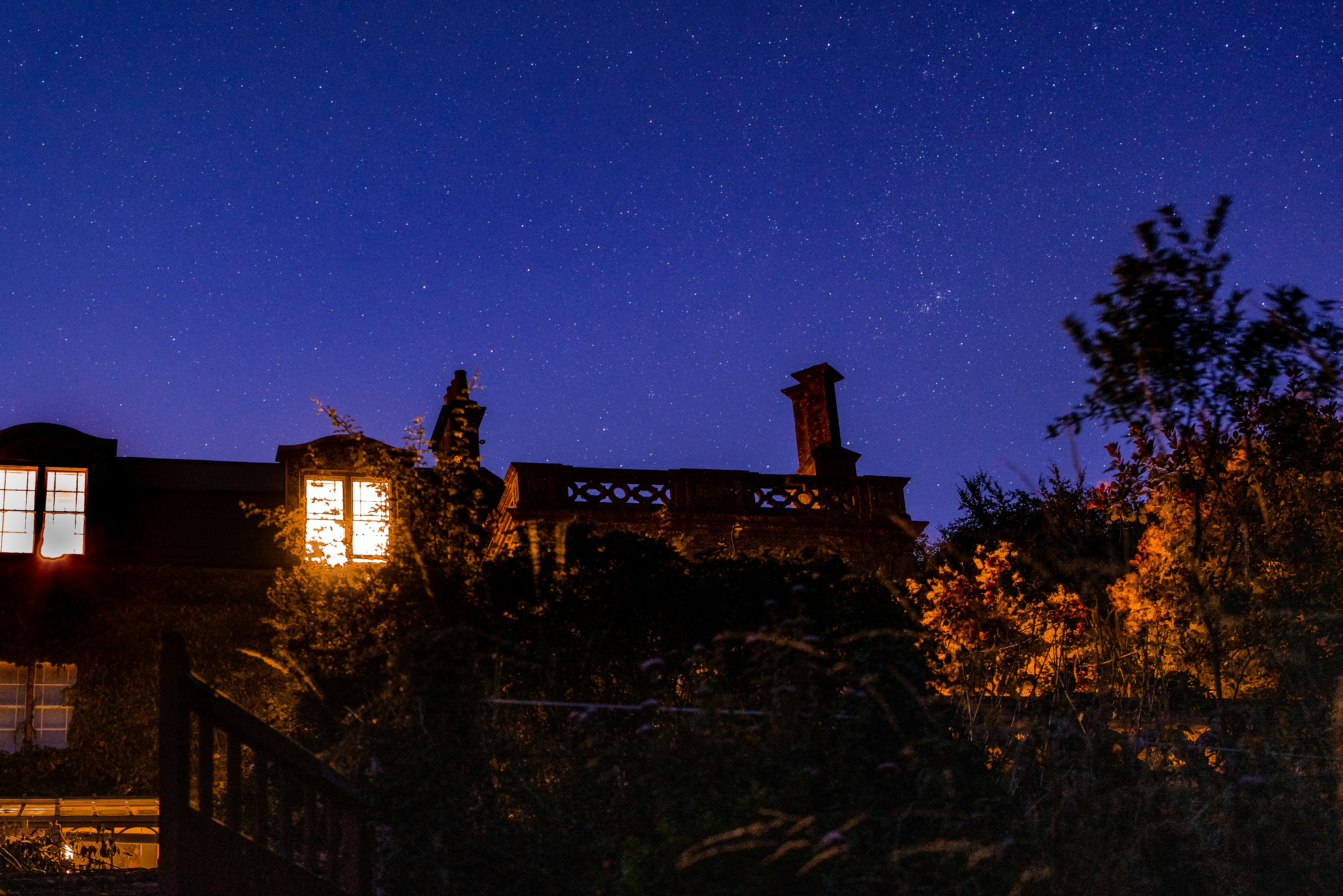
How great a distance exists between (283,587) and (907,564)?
411 inches

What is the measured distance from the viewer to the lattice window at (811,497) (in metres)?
17.4

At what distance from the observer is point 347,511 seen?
16469 mm

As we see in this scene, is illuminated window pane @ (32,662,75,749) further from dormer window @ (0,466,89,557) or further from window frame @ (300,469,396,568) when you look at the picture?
window frame @ (300,469,396,568)

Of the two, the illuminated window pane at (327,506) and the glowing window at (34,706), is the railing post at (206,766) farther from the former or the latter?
the glowing window at (34,706)

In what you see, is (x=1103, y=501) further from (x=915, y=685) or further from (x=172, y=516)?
(x=172, y=516)

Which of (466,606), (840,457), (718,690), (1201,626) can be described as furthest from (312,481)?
(1201,626)

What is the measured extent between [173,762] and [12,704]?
12.9m

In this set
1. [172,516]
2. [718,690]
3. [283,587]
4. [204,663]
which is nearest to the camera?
[718,690]

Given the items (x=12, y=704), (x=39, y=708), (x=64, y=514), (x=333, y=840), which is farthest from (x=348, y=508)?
(x=333, y=840)

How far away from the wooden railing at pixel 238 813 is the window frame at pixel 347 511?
2832mm

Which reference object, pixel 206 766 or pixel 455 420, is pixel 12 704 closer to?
pixel 455 420

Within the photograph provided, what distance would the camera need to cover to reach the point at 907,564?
1770cm

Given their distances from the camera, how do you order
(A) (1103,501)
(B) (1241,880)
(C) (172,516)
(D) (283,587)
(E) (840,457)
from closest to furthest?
(B) (1241,880)
(A) (1103,501)
(D) (283,587)
(C) (172,516)
(E) (840,457)

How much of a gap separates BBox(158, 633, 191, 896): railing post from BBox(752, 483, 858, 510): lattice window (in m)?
12.3
